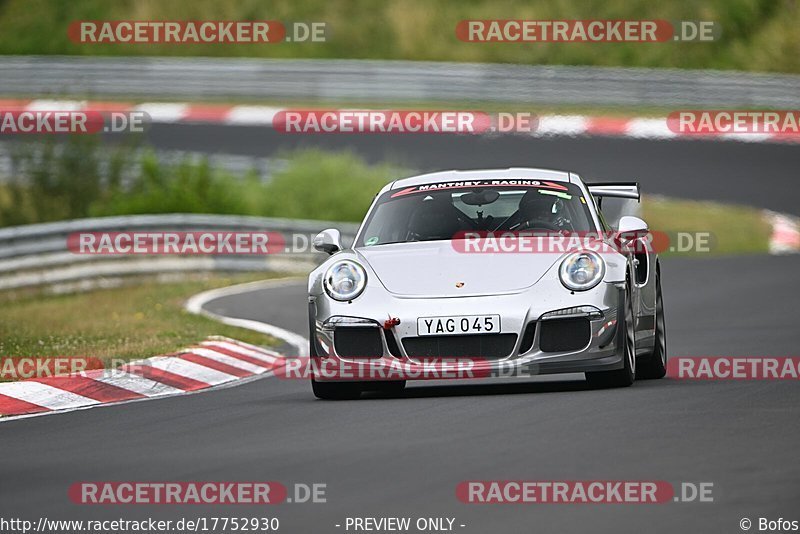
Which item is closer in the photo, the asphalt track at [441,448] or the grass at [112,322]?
the asphalt track at [441,448]

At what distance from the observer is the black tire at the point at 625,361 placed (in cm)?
952

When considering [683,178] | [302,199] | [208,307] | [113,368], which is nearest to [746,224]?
[683,178]

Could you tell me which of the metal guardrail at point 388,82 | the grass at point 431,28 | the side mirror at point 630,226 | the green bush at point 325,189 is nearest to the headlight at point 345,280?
the side mirror at point 630,226

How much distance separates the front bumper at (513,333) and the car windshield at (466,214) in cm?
94

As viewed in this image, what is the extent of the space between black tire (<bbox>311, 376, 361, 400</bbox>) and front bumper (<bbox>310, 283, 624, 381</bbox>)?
32 centimetres

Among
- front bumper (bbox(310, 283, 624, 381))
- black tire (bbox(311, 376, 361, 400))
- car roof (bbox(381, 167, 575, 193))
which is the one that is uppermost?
car roof (bbox(381, 167, 575, 193))

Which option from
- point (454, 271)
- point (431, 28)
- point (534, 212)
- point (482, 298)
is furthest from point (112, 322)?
point (431, 28)

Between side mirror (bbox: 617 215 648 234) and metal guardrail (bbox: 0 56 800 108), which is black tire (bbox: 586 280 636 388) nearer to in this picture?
side mirror (bbox: 617 215 648 234)

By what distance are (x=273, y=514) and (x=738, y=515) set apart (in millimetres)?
1624

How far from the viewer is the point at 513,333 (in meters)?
9.22

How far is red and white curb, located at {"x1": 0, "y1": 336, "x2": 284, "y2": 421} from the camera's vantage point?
10.2 m

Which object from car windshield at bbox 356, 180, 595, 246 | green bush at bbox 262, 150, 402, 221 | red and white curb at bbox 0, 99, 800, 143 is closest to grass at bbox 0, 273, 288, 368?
car windshield at bbox 356, 180, 595, 246

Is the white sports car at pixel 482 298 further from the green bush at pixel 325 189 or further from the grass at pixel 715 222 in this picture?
the green bush at pixel 325 189

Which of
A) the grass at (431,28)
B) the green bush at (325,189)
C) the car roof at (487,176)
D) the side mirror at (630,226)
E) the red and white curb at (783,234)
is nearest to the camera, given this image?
the side mirror at (630,226)
